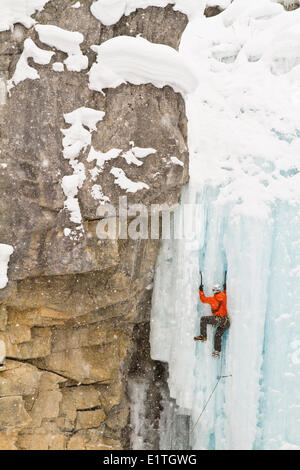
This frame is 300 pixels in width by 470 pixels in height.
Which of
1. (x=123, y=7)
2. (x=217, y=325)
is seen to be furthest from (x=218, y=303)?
(x=123, y=7)

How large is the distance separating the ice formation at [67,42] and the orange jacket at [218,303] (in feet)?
12.5

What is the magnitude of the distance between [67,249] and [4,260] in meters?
0.87

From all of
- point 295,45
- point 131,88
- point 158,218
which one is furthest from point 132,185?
point 295,45

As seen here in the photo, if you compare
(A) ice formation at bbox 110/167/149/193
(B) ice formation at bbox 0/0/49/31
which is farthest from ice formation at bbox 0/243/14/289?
(B) ice formation at bbox 0/0/49/31

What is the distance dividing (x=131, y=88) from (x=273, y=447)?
18.4 feet

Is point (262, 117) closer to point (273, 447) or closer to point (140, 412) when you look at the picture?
point (273, 447)

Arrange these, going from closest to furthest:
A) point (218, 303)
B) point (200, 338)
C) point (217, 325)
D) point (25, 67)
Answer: point (25, 67)
point (218, 303)
point (217, 325)
point (200, 338)

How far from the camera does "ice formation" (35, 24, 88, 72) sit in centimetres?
577

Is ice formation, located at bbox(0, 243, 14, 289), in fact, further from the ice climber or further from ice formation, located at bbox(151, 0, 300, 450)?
the ice climber

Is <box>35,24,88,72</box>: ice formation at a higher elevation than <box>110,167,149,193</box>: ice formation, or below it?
higher

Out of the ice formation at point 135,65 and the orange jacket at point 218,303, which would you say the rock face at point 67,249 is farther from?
the orange jacket at point 218,303

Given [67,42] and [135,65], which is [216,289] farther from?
[67,42]

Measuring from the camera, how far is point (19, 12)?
588 centimetres

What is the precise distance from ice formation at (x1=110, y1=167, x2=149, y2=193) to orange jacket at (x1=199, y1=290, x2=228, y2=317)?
1.94 metres
